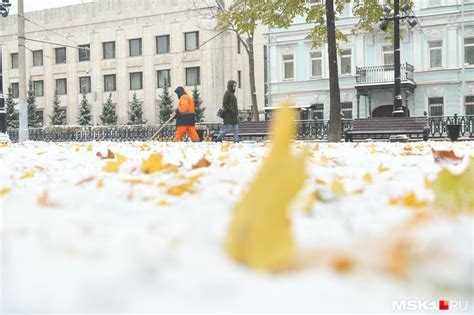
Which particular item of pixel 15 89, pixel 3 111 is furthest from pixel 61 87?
pixel 3 111

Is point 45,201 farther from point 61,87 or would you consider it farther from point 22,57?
point 61,87

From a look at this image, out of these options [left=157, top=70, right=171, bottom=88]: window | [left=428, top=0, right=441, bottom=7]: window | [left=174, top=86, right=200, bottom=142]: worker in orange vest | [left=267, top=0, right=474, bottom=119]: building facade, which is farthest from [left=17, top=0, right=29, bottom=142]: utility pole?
[left=157, top=70, right=171, bottom=88]: window

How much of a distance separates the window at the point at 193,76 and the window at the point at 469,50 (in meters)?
18.6

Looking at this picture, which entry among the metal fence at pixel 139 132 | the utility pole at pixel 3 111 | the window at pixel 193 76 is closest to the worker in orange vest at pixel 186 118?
the utility pole at pixel 3 111

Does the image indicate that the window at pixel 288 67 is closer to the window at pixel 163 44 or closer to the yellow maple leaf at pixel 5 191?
the window at pixel 163 44

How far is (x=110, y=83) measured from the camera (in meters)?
43.4

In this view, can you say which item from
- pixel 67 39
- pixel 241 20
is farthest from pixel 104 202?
pixel 67 39

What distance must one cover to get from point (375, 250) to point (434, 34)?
3171 centimetres

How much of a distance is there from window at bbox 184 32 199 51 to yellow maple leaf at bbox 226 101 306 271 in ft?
133

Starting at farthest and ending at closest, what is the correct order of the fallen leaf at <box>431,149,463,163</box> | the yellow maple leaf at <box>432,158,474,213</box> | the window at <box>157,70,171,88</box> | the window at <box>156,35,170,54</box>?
the window at <box>156,35,170,54</box>, the window at <box>157,70,171,88</box>, the fallen leaf at <box>431,149,463,163</box>, the yellow maple leaf at <box>432,158,474,213</box>

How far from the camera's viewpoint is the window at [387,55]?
101 ft

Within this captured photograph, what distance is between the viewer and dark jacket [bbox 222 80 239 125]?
14102mm

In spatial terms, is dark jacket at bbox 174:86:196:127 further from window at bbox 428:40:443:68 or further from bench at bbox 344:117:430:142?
→ window at bbox 428:40:443:68

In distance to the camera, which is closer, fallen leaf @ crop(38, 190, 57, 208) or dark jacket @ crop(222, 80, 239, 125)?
fallen leaf @ crop(38, 190, 57, 208)
